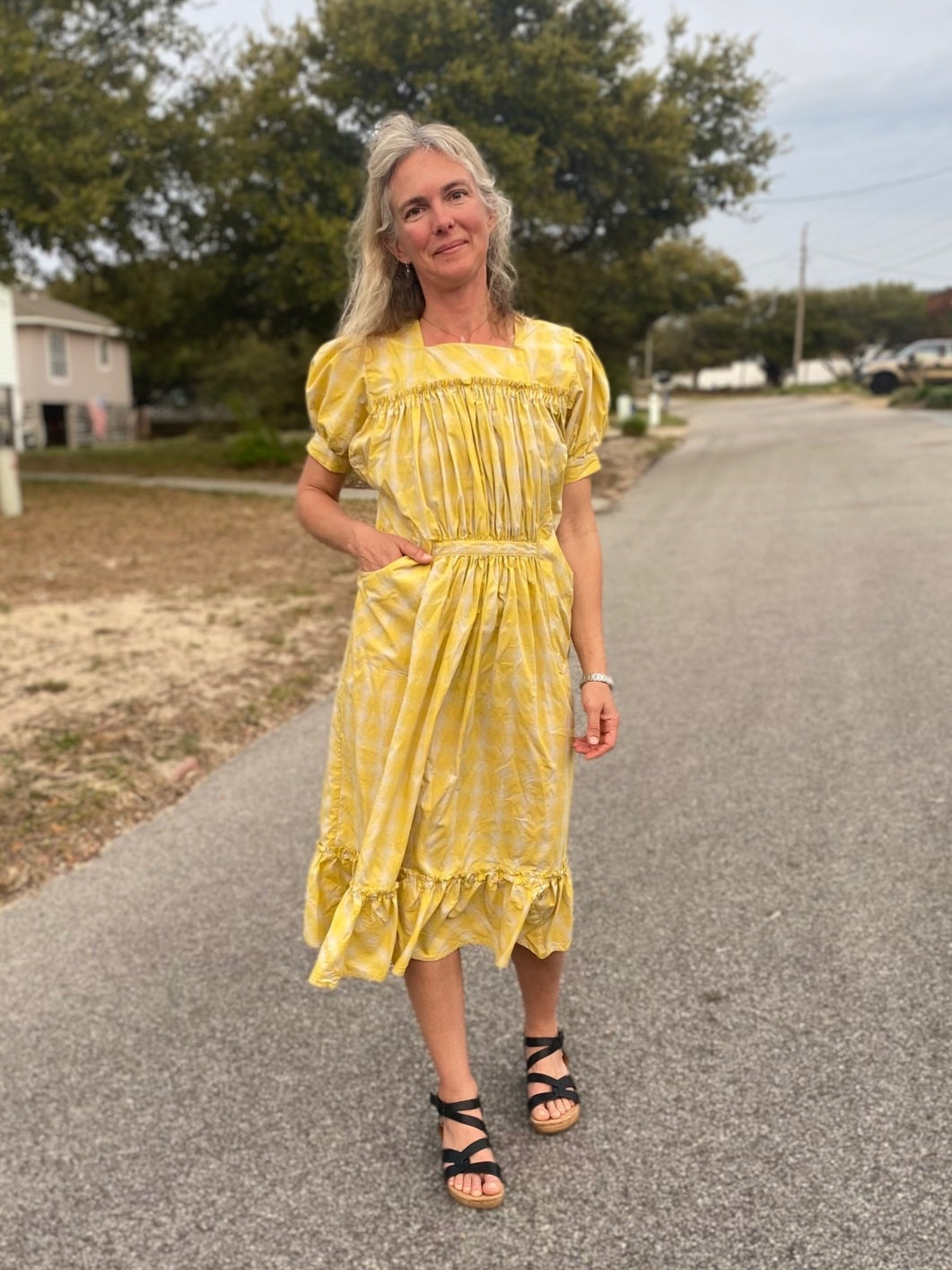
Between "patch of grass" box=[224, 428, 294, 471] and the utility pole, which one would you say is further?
the utility pole

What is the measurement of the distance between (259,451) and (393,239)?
62.9 ft

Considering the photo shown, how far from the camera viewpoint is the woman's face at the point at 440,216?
80.4 inches

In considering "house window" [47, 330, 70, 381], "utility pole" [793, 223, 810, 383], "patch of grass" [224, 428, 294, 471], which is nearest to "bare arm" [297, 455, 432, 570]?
"patch of grass" [224, 428, 294, 471]

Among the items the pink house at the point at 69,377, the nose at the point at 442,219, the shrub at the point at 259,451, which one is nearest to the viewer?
the nose at the point at 442,219

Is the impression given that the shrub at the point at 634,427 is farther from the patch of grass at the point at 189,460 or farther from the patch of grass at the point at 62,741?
the patch of grass at the point at 62,741

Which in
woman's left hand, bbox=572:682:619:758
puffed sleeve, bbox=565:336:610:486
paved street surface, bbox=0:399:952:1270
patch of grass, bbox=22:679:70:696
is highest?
puffed sleeve, bbox=565:336:610:486

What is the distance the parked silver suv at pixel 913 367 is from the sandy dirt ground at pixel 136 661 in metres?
25.4

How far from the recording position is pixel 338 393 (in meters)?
2.13

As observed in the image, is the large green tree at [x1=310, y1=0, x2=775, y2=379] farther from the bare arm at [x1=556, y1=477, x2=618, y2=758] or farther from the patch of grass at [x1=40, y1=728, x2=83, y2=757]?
the bare arm at [x1=556, y1=477, x2=618, y2=758]

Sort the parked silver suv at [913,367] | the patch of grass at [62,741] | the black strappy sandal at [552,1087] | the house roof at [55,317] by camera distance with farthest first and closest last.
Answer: the house roof at [55,317], the parked silver suv at [913,367], the patch of grass at [62,741], the black strappy sandal at [552,1087]

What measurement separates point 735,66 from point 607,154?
3.25 meters

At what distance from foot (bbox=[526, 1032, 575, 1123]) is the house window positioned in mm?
38078

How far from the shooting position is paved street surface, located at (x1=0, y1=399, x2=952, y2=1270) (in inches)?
81.0

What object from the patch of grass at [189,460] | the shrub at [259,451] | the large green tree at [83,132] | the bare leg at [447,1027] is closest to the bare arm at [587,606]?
the bare leg at [447,1027]
